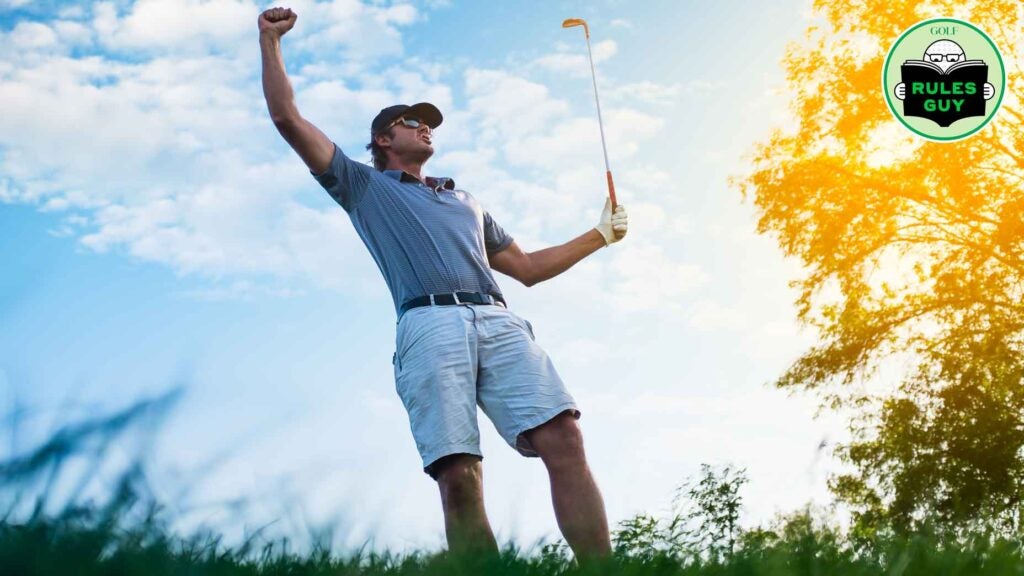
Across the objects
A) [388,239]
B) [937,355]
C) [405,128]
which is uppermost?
[937,355]

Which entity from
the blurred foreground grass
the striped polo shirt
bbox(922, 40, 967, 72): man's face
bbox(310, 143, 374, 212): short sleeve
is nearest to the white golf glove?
the striped polo shirt

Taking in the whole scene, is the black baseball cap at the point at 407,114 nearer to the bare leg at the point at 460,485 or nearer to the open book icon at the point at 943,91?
the bare leg at the point at 460,485

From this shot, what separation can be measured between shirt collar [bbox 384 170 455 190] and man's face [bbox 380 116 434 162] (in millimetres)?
116

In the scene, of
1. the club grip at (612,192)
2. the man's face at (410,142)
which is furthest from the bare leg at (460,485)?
the club grip at (612,192)

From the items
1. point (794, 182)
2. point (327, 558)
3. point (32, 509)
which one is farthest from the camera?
point (794, 182)

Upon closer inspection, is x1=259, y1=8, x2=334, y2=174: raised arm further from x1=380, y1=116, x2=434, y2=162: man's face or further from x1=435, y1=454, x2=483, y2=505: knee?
x1=435, y1=454, x2=483, y2=505: knee

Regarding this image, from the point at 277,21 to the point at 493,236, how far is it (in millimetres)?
1352

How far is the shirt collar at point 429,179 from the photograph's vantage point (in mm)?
4168

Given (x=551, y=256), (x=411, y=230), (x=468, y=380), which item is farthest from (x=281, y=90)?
(x=551, y=256)

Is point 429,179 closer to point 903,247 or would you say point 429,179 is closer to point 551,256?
point 551,256

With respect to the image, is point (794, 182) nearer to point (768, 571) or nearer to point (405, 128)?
point (405, 128)

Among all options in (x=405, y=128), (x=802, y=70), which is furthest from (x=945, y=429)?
(x=405, y=128)

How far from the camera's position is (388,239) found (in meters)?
3.93

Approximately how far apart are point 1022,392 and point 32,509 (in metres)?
15.3
